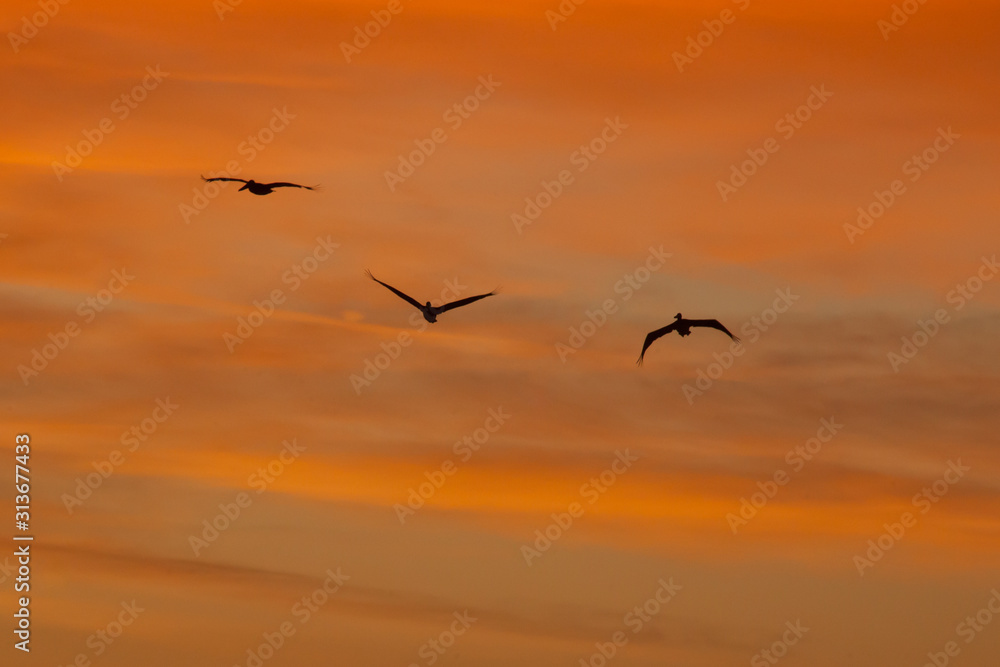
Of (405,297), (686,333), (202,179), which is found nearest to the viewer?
(202,179)

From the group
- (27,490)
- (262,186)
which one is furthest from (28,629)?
(262,186)

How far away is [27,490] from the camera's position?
71.9 m

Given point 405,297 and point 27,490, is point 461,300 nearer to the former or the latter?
point 405,297

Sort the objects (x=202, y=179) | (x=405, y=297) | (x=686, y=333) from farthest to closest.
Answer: (x=686, y=333) → (x=405, y=297) → (x=202, y=179)

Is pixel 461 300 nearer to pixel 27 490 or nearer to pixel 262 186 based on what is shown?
pixel 262 186

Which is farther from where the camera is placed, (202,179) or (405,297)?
(405,297)

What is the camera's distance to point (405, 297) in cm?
7144

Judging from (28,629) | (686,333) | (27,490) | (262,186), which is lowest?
(28,629)

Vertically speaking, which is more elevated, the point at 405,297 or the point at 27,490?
the point at 405,297

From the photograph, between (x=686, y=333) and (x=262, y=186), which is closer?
(x=262, y=186)

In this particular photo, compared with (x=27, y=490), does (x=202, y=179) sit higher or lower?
higher

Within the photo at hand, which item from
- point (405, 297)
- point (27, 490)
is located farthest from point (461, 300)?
point (27, 490)

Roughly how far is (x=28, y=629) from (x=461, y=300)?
91.9ft

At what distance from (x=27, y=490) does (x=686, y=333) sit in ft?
113
